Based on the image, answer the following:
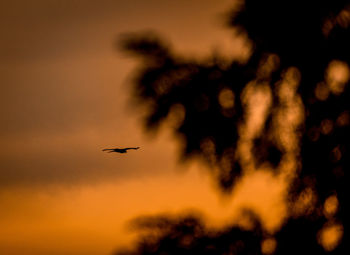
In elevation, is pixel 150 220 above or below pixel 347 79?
below

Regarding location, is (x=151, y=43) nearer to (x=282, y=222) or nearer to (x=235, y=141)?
(x=235, y=141)

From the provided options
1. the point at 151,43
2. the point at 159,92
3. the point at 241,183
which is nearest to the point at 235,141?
the point at 241,183

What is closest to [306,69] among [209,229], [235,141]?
[235,141]

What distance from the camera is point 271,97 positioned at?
4.10 metres

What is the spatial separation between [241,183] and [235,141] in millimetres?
282

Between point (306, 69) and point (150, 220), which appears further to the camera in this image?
point (306, 69)

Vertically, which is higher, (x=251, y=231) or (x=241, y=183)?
(x=241, y=183)

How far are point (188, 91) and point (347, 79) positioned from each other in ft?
3.35

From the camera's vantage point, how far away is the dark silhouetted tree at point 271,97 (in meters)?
3.89

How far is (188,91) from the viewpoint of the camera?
416 cm

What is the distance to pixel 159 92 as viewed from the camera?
411 centimetres

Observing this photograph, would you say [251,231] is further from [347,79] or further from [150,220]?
[347,79]

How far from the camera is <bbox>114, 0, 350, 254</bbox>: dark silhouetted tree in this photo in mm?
3891

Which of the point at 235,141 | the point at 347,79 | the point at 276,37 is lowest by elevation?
the point at 235,141
